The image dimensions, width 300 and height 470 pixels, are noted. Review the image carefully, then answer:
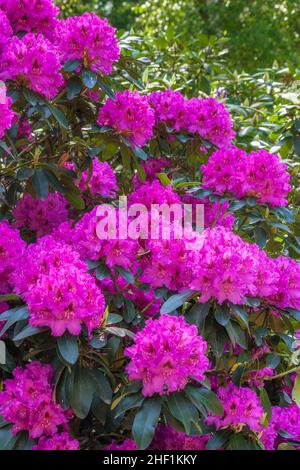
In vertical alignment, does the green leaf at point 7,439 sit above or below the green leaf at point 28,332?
below

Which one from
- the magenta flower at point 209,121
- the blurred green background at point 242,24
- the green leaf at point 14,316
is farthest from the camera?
the blurred green background at point 242,24

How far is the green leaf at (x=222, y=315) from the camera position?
1615 mm

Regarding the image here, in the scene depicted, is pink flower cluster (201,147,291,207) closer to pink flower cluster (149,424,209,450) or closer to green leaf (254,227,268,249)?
green leaf (254,227,268,249)

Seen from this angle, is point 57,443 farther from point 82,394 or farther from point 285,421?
point 285,421

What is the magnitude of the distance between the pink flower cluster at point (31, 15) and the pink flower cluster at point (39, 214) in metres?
0.54

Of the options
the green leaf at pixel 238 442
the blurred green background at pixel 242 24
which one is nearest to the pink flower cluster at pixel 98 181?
the green leaf at pixel 238 442

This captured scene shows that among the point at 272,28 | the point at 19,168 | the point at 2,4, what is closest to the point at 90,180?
the point at 19,168

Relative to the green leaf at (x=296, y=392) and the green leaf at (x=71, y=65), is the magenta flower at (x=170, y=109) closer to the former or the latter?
the green leaf at (x=71, y=65)

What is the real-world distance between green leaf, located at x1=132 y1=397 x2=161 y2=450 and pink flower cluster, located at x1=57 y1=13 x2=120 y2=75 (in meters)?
1.07

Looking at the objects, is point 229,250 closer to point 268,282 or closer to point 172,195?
point 268,282

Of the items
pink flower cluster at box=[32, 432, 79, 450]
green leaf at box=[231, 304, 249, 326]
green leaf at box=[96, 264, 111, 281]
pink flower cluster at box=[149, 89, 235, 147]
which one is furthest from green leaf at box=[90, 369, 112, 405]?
pink flower cluster at box=[149, 89, 235, 147]

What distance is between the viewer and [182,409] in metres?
1.48

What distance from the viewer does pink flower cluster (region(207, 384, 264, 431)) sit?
1636mm

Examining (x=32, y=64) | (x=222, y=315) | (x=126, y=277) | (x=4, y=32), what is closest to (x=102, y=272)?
(x=126, y=277)
